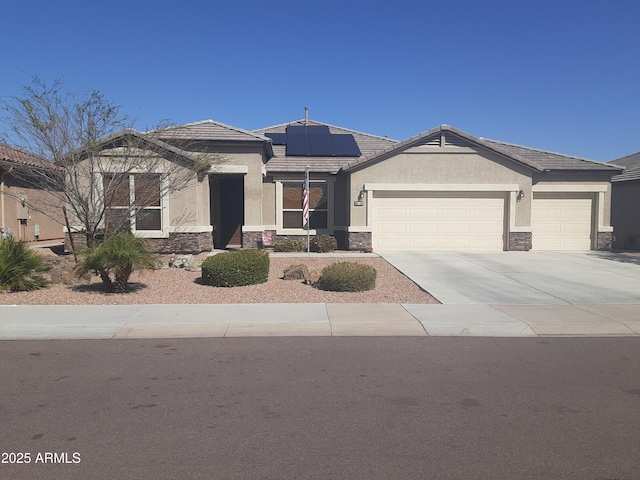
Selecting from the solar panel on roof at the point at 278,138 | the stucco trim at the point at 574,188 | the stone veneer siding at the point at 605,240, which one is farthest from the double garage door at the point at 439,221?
the solar panel on roof at the point at 278,138

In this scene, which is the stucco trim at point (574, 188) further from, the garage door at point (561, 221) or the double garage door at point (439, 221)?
the double garage door at point (439, 221)

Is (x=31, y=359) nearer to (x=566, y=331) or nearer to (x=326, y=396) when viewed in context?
(x=326, y=396)

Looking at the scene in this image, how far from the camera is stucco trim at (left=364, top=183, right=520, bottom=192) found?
19078mm

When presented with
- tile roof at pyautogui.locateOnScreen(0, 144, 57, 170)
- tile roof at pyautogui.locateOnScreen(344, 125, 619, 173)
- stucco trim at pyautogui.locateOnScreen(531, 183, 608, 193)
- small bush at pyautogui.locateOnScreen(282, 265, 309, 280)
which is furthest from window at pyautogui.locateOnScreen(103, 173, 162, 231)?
stucco trim at pyautogui.locateOnScreen(531, 183, 608, 193)

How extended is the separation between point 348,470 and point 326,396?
1543 millimetres

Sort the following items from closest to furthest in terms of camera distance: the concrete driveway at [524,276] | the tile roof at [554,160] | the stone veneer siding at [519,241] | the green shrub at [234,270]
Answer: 1. the concrete driveway at [524,276]
2. the green shrub at [234,270]
3. the stone veneer siding at [519,241]
4. the tile roof at [554,160]

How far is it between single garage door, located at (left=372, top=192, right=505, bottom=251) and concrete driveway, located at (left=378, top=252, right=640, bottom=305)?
112 centimetres

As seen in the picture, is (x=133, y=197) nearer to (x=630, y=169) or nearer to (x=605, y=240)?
(x=605, y=240)

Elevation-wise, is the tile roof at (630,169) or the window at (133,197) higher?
the tile roof at (630,169)

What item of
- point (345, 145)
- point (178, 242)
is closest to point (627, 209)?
point (345, 145)

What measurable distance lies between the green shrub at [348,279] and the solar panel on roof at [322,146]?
10.6 m

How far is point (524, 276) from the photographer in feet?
45.3

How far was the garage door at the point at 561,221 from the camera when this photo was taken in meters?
20.4

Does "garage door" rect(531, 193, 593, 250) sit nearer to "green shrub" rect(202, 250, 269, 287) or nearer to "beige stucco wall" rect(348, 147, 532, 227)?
"beige stucco wall" rect(348, 147, 532, 227)
